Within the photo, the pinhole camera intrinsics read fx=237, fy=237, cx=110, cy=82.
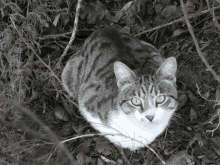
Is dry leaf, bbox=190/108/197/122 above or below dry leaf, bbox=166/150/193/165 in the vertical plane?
above

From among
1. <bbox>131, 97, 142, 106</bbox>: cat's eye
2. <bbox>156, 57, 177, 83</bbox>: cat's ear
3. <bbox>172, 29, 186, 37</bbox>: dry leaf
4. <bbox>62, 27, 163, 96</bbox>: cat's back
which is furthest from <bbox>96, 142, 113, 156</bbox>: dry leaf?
<bbox>172, 29, 186, 37</bbox>: dry leaf

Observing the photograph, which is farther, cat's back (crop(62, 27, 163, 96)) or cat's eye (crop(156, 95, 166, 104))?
cat's back (crop(62, 27, 163, 96))

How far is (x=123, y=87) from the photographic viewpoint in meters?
3.20

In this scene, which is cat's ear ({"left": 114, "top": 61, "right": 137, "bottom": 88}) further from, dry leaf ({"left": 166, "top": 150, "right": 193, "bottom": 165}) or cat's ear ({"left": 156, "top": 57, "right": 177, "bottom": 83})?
dry leaf ({"left": 166, "top": 150, "right": 193, "bottom": 165})

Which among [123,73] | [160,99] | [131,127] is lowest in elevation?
[131,127]

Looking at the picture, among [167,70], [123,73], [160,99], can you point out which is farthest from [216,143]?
[123,73]

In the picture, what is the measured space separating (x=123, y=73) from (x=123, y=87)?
0.69ft

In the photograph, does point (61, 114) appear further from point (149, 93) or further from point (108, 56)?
point (149, 93)

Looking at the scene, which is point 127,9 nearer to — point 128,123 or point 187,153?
point 128,123

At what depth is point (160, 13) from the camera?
186 inches

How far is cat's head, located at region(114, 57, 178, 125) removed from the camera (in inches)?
117

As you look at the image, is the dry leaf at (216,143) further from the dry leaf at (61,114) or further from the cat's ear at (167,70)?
the dry leaf at (61,114)

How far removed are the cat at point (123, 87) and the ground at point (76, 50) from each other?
33 cm

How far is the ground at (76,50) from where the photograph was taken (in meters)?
3.83
